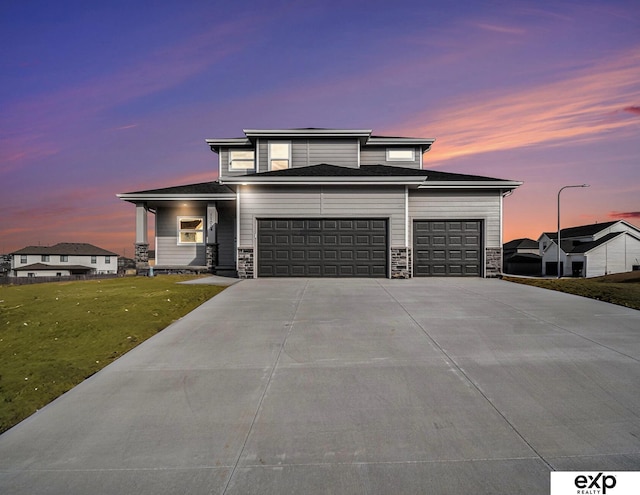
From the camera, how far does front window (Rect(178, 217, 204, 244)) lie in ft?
71.1

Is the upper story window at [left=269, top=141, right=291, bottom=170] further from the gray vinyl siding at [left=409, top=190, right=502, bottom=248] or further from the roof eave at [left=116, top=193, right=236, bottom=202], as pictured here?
the gray vinyl siding at [left=409, top=190, right=502, bottom=248]

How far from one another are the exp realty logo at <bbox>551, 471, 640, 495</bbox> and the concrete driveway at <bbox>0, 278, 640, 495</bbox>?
0.28 ft

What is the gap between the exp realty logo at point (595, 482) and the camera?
11.0 feet

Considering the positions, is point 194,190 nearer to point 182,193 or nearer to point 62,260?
point 182,193

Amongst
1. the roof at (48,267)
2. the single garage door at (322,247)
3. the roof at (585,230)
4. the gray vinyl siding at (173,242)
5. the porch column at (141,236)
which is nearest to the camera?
the single garage door at (322,247)

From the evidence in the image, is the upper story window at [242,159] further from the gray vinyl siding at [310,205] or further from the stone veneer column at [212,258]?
the gray vinyl siding at [310,205]

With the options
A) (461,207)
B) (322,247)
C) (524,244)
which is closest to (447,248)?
(461,207)

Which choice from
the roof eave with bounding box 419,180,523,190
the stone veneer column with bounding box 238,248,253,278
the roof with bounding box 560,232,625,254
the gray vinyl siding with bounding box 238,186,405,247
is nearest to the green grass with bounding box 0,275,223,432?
the stone veneer column with bounding box 238,248,253,278

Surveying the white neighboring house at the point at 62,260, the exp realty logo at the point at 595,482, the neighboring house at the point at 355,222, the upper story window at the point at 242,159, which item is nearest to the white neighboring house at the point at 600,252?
the neighboring house at the point at 355,222

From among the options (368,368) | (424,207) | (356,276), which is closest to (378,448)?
(368,368)

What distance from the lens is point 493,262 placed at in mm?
17391

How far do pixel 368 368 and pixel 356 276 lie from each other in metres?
10.5

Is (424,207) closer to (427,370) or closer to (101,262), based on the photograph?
(427,370)

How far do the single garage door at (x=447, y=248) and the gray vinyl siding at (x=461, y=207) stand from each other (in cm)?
27
